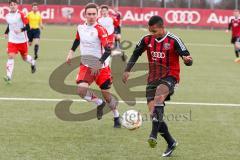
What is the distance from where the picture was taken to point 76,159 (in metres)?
7.65

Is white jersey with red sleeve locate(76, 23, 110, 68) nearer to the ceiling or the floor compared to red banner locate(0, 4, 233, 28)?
nearer to the ceiling

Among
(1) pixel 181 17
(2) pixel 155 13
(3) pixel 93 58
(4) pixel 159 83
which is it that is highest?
(3) pixel 93 58

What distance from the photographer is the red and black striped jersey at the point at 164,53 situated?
26.3 ft

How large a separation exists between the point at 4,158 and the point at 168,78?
263 centimetres

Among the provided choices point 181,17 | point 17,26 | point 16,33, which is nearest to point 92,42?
point 16,33

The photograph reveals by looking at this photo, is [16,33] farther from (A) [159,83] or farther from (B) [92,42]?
(A) [159,83]

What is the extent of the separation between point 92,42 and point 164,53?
2390 mm

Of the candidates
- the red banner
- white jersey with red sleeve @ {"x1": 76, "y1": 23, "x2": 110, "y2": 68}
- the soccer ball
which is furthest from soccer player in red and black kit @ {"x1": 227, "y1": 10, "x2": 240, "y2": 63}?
the red banner

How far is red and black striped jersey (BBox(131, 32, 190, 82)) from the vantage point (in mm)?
8023

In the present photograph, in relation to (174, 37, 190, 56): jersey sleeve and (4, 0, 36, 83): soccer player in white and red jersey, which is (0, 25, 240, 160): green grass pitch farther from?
(174, 37, 190, 56): jersey sleeve

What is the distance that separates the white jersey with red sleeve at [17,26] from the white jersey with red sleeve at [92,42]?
20.0ft

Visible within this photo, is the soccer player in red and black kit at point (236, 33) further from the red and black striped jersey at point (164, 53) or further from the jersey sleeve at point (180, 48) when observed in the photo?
the jersey sleeve at point (180, 48)

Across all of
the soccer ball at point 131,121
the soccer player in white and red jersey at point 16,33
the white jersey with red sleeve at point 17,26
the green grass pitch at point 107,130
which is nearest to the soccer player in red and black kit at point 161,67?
the green grass pitch at point 107,130

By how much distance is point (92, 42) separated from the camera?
10.1 m
